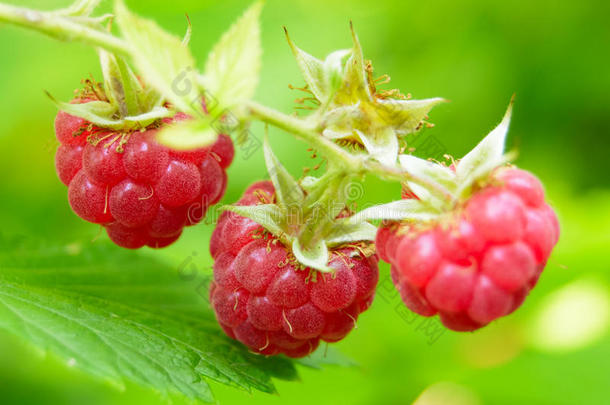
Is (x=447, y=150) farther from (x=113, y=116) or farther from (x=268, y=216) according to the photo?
(x=113, y=116)

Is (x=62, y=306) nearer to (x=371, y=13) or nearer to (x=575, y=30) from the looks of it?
(x=371, y=13)

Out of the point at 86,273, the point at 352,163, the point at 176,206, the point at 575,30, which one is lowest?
the point at 86,273

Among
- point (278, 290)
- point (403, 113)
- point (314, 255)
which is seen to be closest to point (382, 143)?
point (403, 113)

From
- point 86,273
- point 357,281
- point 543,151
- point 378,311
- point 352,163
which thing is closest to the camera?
point 352,163

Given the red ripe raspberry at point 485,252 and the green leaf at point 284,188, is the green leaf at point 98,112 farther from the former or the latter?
the red ripe raspberry at point 485,252

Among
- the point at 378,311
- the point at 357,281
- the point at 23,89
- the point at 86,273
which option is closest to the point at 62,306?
the point at 86,273

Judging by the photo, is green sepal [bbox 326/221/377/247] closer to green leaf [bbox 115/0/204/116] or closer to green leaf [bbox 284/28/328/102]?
green leaf [bbox 284/28/328/102]

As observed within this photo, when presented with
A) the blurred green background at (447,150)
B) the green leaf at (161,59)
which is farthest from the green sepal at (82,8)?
the blurred green background at (447,150)
